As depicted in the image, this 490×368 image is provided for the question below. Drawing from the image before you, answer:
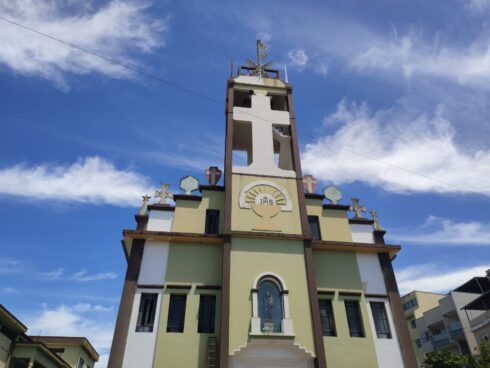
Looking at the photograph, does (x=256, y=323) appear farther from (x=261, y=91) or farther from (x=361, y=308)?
(x=261, y=91)

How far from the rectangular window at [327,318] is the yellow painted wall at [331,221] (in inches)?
138

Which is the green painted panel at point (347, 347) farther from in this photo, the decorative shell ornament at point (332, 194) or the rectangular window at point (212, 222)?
the rectangular window at point (212, 222)

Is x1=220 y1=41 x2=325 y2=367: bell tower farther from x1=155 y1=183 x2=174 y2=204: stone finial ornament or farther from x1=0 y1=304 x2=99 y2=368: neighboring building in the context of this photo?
x1=0 y1=304 x2=99 y2=368: neighboring building

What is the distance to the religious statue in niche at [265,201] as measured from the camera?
63.3 ft

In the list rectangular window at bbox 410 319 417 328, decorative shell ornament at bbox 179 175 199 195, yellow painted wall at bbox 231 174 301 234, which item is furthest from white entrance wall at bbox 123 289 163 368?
rectangular window at bbox 410 319 417 328

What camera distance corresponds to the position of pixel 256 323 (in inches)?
635

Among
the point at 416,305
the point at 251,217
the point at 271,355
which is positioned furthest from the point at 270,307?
the point at 416,305

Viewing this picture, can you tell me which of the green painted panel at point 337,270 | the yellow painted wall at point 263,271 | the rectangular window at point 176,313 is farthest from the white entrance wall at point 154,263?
the green painted panel at point 337,270

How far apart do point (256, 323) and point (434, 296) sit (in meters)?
43.7

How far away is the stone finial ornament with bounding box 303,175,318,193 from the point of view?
22283 mm

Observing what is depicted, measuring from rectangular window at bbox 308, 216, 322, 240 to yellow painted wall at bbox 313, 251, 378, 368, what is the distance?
1.05 metres

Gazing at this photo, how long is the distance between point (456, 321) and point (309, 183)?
98.9 feet

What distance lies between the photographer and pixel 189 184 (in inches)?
823

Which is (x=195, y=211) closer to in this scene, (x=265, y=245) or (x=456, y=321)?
(x=265, y=245)
